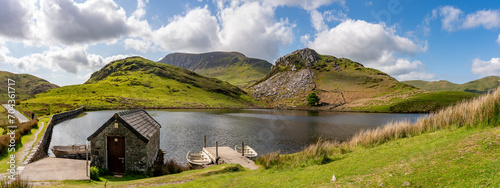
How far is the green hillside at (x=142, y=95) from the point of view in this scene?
345ft

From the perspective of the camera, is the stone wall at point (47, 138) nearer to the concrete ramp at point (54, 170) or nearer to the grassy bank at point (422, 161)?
the concrete ramp at point (54, 170)

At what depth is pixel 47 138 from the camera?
37156 mm

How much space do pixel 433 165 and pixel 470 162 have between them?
123 cm

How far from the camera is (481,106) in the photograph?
14.2m

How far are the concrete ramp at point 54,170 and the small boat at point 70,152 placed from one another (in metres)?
4.95

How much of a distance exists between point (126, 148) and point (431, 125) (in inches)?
1012

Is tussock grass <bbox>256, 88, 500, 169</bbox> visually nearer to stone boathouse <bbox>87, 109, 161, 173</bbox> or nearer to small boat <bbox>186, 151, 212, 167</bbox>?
small boat <bbox>186, 151, 212, 167</bbox>

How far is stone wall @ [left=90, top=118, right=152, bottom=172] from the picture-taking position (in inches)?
837

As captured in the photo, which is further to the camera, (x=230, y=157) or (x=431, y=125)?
(x=230, y=157)

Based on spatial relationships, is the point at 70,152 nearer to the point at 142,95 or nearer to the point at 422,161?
the point at 422,161

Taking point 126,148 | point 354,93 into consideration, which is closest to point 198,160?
point 126,148

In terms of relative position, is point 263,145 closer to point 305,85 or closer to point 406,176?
point 406,176

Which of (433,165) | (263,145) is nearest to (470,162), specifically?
(433,165)

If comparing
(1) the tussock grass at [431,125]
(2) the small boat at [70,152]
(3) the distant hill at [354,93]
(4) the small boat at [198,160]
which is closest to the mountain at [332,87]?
(3) the distant hill at [354,93]
